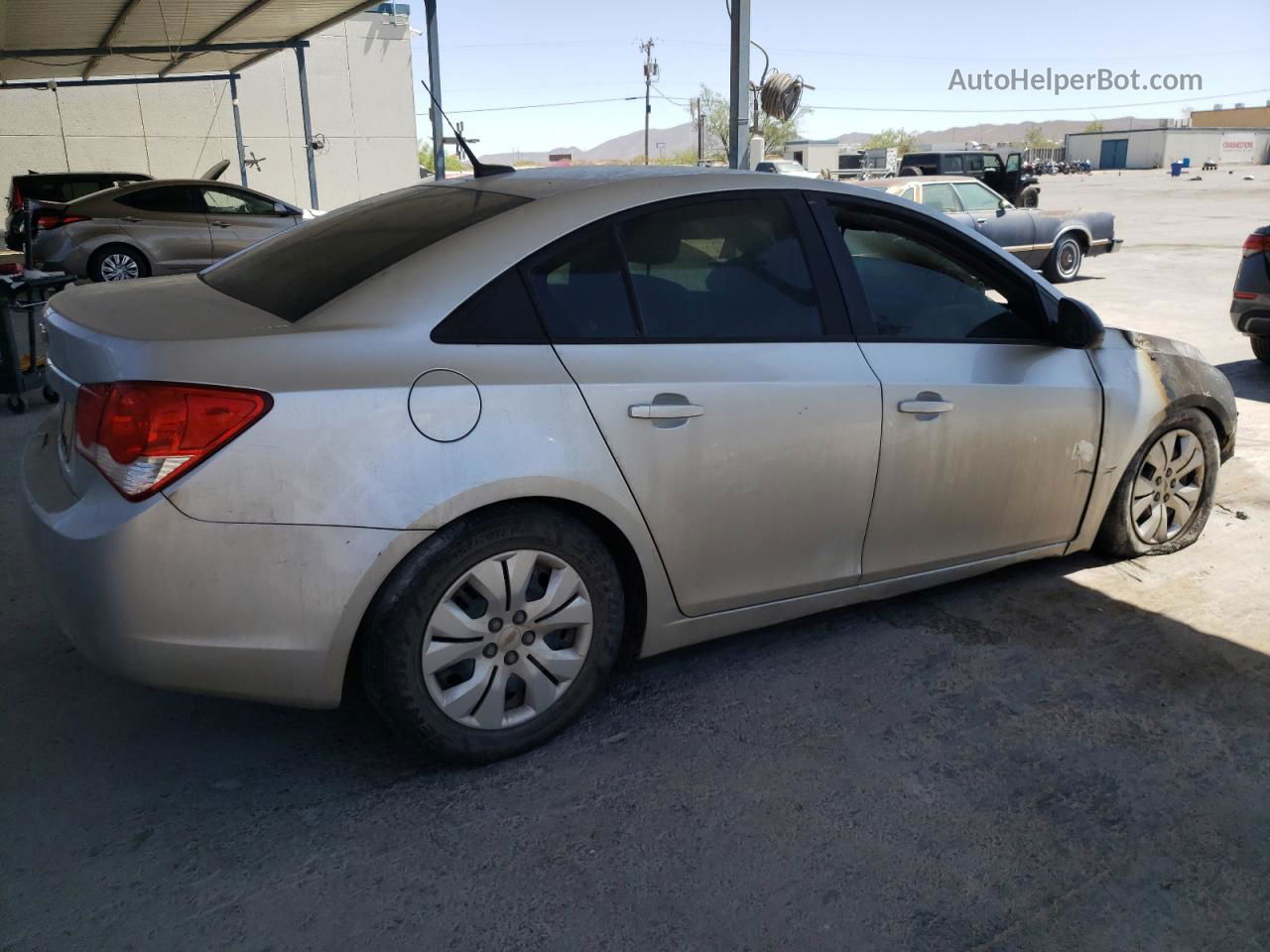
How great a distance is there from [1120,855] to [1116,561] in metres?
2.07

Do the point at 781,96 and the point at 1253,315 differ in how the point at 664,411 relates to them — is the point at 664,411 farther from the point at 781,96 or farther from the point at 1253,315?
the point at 781,96

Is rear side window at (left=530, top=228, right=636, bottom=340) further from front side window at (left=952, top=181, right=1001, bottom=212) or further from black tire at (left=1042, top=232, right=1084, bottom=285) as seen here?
black tire at (left=1042, top=232, right=1084, bottom=285)

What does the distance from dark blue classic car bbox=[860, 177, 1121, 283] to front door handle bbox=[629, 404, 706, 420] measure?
40.8ft

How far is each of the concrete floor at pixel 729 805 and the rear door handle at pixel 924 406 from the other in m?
0.85

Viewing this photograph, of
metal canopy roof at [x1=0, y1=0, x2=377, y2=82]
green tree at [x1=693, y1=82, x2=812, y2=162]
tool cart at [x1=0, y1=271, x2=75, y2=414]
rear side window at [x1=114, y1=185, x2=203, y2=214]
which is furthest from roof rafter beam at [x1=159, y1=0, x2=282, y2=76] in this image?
green tree at [x1=693, y1=82, x2=812, y2=162]

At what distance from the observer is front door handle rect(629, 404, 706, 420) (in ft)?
9.34

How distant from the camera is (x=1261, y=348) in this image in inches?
328

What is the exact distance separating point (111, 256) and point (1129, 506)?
1298cm

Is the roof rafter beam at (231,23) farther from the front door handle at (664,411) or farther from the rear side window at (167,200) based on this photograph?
the front door handle at (664,411)

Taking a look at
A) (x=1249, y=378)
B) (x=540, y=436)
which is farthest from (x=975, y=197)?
(x=540, y=436)

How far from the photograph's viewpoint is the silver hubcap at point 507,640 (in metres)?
2.67

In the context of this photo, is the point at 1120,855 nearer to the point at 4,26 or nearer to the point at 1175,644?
the point at 1175,644

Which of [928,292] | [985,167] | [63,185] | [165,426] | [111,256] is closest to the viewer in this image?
[165,426]

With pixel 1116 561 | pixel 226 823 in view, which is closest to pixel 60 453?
pixel 226 823
